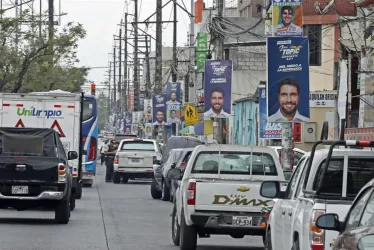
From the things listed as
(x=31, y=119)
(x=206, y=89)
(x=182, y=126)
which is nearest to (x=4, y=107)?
(x=31, y=119)

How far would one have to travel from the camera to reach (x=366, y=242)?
713cm

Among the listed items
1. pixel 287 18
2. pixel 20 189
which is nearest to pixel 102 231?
pixel 20 189

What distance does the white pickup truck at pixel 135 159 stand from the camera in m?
45.0

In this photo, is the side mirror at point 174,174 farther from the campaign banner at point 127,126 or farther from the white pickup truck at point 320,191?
the campaign banner at point 127,126

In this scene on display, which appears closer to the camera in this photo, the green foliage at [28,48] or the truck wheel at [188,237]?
the truck wheel at [188,237]

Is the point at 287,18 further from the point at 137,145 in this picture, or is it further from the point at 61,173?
the point at 137,145

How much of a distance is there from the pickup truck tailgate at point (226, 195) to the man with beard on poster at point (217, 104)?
20440mm

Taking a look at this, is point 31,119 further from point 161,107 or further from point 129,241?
point 161,107

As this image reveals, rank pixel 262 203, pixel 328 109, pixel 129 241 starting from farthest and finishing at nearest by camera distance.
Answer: pixel 328 109 → pixel 129 241 → pixel 262 203

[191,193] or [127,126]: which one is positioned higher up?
[191,193]

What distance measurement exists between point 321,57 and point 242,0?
25.4 metres

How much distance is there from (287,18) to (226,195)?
9772 mm

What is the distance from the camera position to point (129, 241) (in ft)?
61.9

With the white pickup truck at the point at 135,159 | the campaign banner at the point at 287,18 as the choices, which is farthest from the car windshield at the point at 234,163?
the white pickup truck at the point at 135,159
